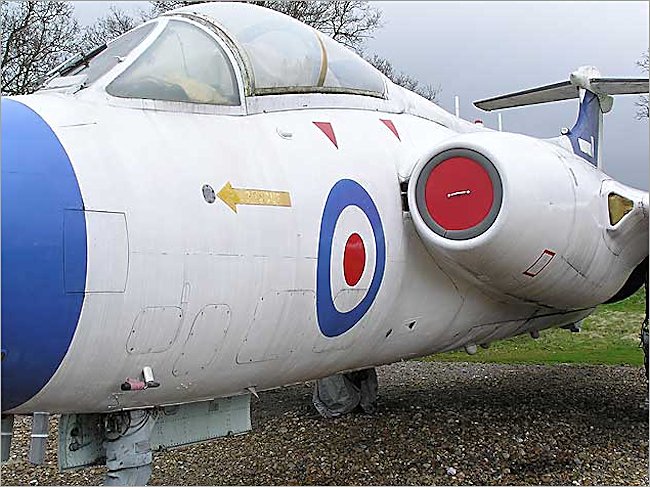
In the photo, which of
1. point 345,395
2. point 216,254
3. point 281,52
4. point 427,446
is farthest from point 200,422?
point 345,395

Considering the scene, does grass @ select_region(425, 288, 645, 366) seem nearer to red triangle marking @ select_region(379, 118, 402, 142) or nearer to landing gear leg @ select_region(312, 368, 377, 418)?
landing gear leg @ select_region(312, 368, 377, 418)

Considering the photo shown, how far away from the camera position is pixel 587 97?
9.31m

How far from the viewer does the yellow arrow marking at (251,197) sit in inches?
136

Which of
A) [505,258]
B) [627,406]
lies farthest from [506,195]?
[627,406]

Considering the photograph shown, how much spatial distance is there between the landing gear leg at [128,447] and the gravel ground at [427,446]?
2287 millimetres

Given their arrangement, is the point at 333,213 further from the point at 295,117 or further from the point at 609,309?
the point at 609,309

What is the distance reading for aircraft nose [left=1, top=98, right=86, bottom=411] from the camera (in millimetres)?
2779

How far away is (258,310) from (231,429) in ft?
2.66

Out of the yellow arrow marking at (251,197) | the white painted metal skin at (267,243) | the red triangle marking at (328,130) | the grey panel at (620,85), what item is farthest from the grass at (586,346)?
the yellow arrow marking at (251,197)

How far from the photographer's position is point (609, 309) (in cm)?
2048

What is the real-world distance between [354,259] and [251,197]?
2.53 ft

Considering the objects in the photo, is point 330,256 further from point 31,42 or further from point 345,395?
point 31,42

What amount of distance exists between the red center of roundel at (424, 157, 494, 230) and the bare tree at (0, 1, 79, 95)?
1005 cm

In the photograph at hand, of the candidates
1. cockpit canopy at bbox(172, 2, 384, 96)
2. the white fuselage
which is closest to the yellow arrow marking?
the white fuselage
